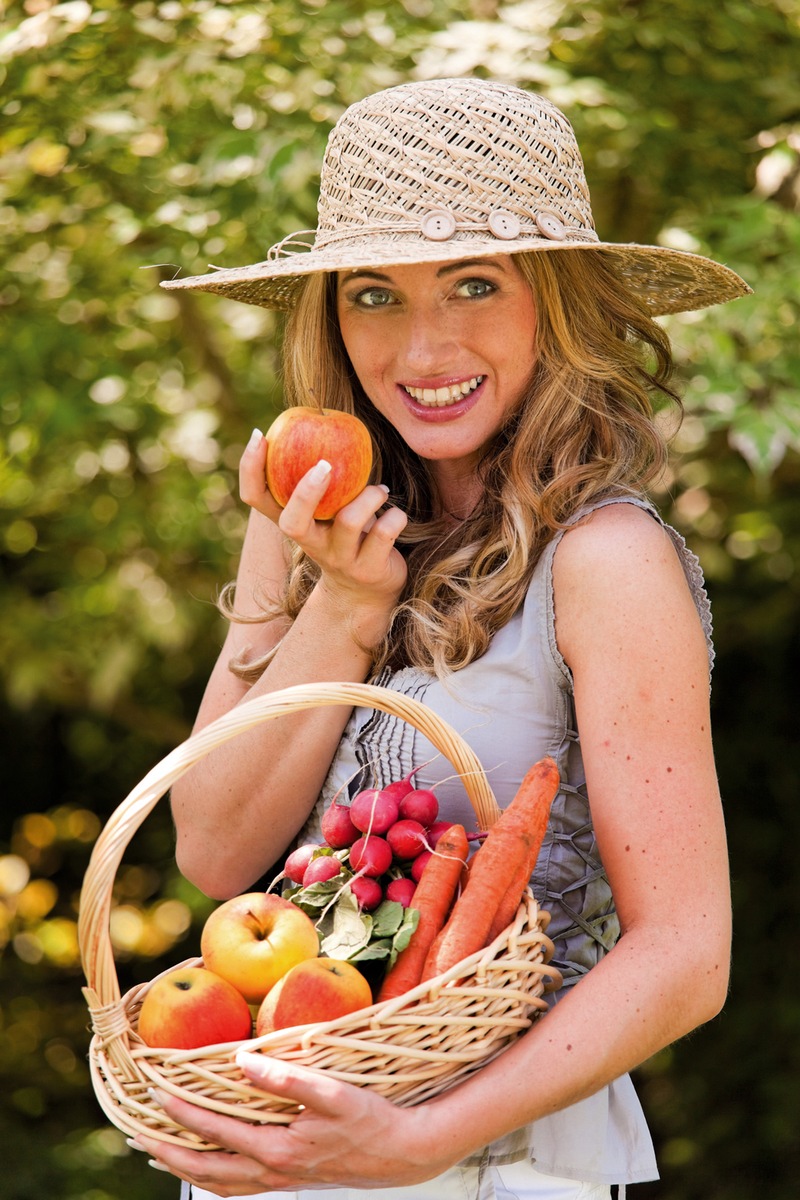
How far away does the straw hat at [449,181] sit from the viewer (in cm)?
169

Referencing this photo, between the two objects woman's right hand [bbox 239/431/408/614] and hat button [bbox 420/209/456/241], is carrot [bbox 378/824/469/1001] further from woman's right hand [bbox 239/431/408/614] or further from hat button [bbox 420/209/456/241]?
hat button [bbox 420/209/456/241]

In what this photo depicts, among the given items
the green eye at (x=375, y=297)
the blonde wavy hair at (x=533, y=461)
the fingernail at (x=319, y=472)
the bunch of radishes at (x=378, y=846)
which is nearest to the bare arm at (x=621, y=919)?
the blonde wavy hair at (x=533, y=461)

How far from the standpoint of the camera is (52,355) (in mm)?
2967

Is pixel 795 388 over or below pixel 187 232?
below

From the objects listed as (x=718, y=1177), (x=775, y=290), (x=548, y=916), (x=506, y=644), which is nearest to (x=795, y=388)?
(x=775, y=290)

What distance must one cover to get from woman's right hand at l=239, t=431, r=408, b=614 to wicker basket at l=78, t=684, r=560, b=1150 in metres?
0.27

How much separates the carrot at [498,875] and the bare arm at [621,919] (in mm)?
82

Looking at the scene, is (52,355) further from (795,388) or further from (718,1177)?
(718,1177)

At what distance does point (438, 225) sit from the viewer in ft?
5.51

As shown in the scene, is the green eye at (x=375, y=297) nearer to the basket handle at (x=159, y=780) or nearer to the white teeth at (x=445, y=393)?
the white teeth at (x=445, y=393)

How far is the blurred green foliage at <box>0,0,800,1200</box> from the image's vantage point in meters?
2.64

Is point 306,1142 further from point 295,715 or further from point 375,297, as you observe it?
point 375,297

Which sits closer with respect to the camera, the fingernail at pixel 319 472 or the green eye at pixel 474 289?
the fingernail at pixel 319 472

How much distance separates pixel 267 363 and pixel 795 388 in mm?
1648
